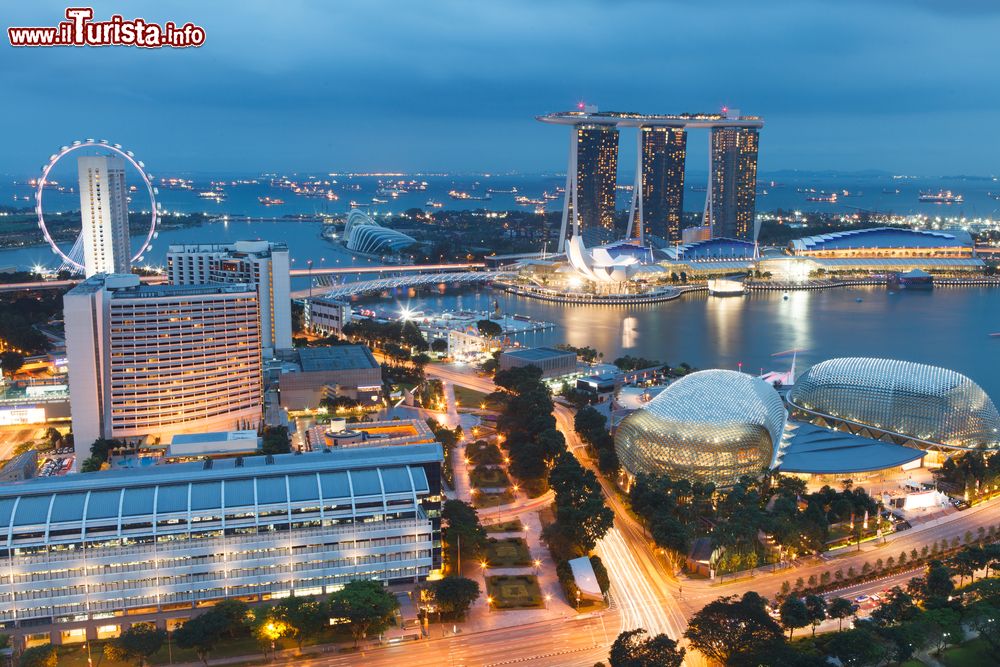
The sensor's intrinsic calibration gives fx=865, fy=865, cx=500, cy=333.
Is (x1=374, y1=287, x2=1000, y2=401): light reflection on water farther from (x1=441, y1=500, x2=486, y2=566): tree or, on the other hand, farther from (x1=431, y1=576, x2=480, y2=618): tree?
(x1=431, y1=576, x2=480, y2=618): tree

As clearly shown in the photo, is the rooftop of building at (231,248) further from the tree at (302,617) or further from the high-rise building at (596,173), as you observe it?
the high-rise building at (596,173)

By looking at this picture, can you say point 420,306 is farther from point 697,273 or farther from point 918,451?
point 918,451

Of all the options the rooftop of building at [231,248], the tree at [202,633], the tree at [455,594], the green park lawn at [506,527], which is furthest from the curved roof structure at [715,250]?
the tree at [202,633]

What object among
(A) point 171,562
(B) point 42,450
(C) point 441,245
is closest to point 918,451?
(A) point 171,562

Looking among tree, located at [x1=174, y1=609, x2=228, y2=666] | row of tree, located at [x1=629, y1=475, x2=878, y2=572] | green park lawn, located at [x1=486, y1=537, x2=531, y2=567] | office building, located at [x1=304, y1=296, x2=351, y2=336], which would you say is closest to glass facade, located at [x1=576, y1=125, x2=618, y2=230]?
office building, located at [x1=304, y1=296, x2=351, y2=336]

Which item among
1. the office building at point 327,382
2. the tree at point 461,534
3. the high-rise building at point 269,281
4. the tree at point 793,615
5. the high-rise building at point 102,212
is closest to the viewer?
the tree at point 793,615
